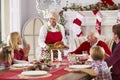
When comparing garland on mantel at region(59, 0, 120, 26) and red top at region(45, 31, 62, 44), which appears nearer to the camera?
red top at region(45, 31, 62, 44)

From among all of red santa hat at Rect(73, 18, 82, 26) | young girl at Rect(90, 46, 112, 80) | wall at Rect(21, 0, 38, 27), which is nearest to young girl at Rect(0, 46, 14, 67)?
young girl at Rect(90, 46, 112, 80)

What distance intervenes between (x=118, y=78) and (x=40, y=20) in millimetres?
3323

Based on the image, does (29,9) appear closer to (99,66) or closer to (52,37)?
(52,37)

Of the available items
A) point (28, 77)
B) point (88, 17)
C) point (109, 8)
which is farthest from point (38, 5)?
point (28, 77)

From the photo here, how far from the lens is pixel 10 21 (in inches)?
244

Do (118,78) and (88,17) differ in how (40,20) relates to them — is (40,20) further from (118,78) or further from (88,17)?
(118,78)

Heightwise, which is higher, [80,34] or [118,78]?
[80,34]

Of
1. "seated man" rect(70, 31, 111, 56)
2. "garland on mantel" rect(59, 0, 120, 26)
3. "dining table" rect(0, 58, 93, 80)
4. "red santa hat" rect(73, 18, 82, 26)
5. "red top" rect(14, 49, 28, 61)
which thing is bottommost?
"dining table" rect(0, 58, 93, 80)

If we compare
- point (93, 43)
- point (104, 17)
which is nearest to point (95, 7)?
point (104, 17)

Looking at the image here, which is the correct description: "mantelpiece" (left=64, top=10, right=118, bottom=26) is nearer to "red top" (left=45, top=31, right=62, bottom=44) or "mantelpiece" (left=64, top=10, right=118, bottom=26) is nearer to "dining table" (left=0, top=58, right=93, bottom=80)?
"red top" (left=45, top=31, right=62, bottom=44)

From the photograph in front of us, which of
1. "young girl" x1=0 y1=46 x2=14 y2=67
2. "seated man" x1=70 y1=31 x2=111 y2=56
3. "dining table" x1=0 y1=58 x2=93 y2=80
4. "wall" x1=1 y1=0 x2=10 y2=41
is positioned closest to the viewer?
"dining table" x1=0 y1=58 x2=93 y2=80

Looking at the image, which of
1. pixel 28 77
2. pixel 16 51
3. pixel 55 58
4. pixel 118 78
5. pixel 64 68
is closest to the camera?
pixel 28 77

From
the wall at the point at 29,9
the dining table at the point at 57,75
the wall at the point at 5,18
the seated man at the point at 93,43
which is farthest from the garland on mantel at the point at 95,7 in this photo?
the dining table at the point at 57,75

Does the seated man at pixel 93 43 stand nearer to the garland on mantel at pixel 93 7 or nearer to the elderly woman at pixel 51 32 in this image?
the elderly woman at pixel 51 32
